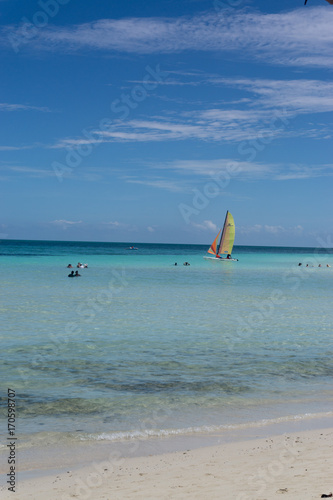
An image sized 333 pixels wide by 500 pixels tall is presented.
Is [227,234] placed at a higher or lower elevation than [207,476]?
higher

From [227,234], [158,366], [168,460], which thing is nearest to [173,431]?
[168,460]

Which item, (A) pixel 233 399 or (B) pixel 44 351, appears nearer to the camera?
(A) pixel 233 399

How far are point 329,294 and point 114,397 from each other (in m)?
33.1

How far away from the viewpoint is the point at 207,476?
803 cm

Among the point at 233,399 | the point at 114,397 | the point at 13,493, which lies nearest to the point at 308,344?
the point at 233,399

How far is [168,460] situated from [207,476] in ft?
3.25

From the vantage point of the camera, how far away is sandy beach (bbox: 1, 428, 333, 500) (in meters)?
7.36

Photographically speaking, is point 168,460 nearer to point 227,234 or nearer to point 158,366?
point 158,366

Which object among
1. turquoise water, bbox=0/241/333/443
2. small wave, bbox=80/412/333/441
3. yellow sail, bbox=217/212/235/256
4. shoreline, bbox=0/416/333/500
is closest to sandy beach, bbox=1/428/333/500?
shoreline, bbox=0/416/333/500

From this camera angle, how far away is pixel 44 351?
1753 cm

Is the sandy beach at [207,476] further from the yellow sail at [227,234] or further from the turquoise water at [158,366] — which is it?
the yellow sail at [227,234]

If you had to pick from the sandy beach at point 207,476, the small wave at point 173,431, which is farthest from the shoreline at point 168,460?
the small wave at point 173,431

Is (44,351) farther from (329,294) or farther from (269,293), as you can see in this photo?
(329,294)

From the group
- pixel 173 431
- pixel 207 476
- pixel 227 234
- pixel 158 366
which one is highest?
pixel 227 234
